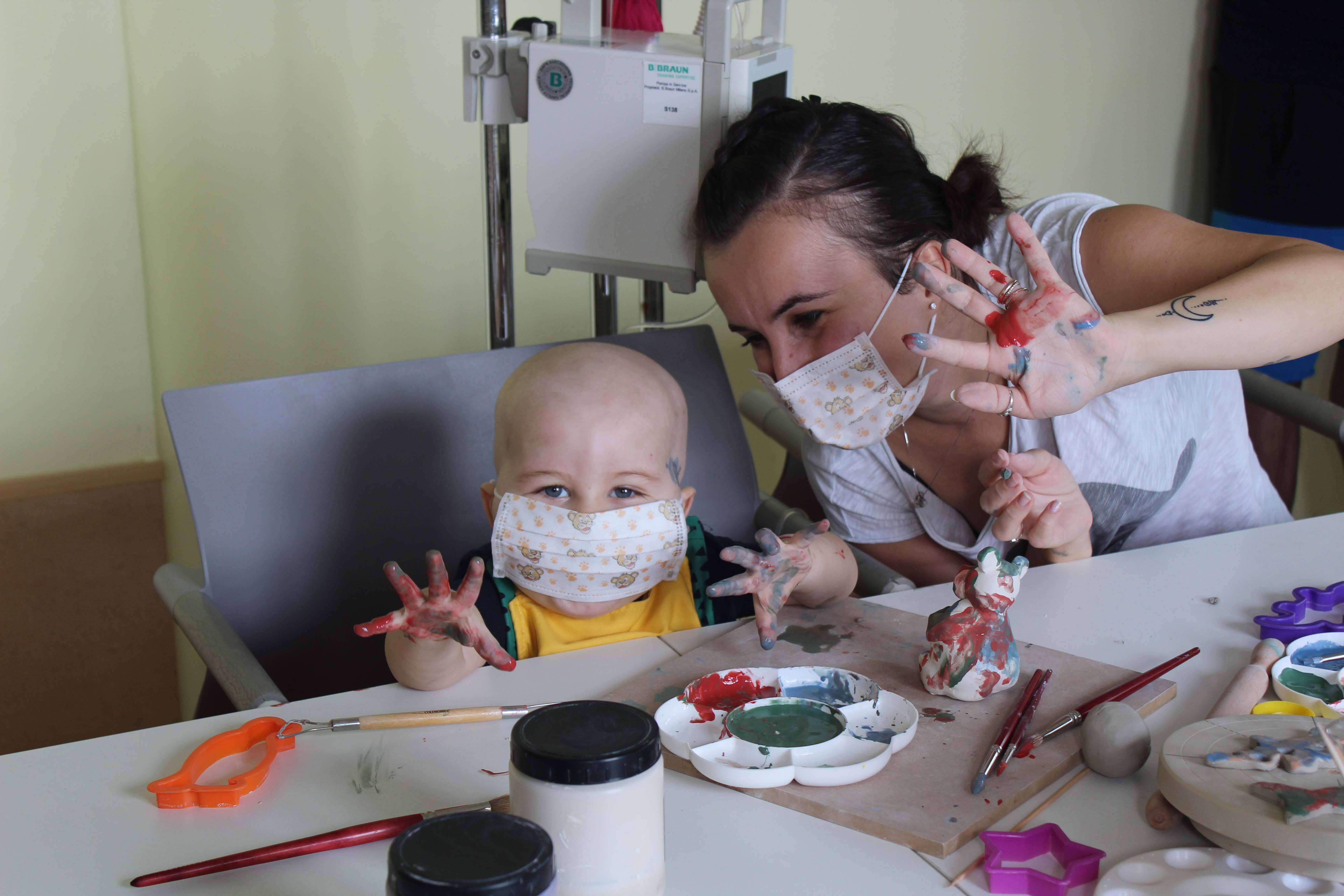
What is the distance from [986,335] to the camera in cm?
146

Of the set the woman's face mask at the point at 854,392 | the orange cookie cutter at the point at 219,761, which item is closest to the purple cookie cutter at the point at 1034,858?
the orange cookie cutter at the point at 219,761

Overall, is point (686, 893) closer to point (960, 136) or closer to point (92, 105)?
point (92, 105)

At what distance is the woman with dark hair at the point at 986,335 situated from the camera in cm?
100

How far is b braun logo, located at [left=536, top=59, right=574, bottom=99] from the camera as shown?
4.52 ft

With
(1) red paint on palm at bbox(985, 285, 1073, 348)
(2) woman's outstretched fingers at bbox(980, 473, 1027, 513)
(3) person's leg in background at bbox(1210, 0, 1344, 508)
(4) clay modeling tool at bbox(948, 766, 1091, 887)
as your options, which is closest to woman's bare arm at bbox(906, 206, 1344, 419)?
(1) red paint on palm at bbox(985, 285, 1073, 348)

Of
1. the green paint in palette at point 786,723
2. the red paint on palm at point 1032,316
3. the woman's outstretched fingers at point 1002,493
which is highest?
the red paint on palm at point 1032,316

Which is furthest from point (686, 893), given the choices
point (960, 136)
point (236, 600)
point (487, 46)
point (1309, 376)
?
point (1309, 376)

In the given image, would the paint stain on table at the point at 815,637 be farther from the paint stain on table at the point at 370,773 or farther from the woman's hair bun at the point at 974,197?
the woman's hair bun at the point at 974,197

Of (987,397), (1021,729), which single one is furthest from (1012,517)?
(1021,729)

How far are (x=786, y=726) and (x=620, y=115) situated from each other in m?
0.83

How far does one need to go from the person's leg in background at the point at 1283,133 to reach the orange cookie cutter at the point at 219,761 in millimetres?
2321

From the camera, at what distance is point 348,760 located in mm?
850

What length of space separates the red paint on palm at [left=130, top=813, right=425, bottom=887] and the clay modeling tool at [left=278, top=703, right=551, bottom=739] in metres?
0.13

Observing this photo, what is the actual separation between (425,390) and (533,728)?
3.17ft
